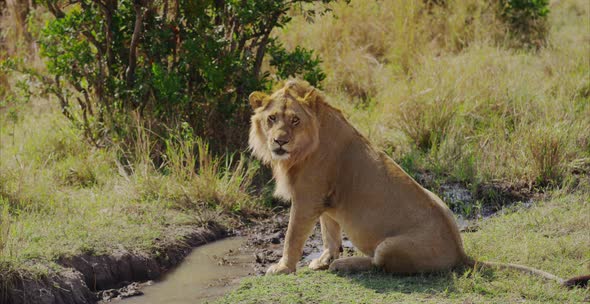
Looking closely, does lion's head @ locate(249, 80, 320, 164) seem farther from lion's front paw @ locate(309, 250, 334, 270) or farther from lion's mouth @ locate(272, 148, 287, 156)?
lion's front paw @ locate(309, 250, 334, 270)

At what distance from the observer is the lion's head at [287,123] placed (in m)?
5.63

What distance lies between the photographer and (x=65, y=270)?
19.5 feet

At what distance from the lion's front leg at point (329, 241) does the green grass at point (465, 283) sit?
21 centimetres

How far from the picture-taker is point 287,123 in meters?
5.66

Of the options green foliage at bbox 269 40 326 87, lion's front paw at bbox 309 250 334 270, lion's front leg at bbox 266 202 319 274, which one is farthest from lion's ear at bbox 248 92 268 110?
green foliage at bbox 269 40 326 87

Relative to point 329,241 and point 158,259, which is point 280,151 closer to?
point 329,241

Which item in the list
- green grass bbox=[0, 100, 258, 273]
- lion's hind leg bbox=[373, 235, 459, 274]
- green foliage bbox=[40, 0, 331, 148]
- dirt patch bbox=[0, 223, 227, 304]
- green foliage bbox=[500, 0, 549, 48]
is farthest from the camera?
green foliage bbox=[500, 0, 549, 48]

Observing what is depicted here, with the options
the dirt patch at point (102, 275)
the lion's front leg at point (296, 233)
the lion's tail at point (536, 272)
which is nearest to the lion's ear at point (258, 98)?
the lion's front leg at point (296, 233)

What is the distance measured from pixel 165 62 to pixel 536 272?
15.1 feet

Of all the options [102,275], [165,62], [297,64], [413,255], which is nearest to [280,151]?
[413,255]

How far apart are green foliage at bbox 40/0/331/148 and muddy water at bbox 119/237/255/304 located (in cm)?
170

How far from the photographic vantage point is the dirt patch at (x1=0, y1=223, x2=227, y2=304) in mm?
5664

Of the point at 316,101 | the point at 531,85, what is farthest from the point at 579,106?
the point at 316,101

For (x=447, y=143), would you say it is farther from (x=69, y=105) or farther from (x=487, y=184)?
(x=69, y=105)
